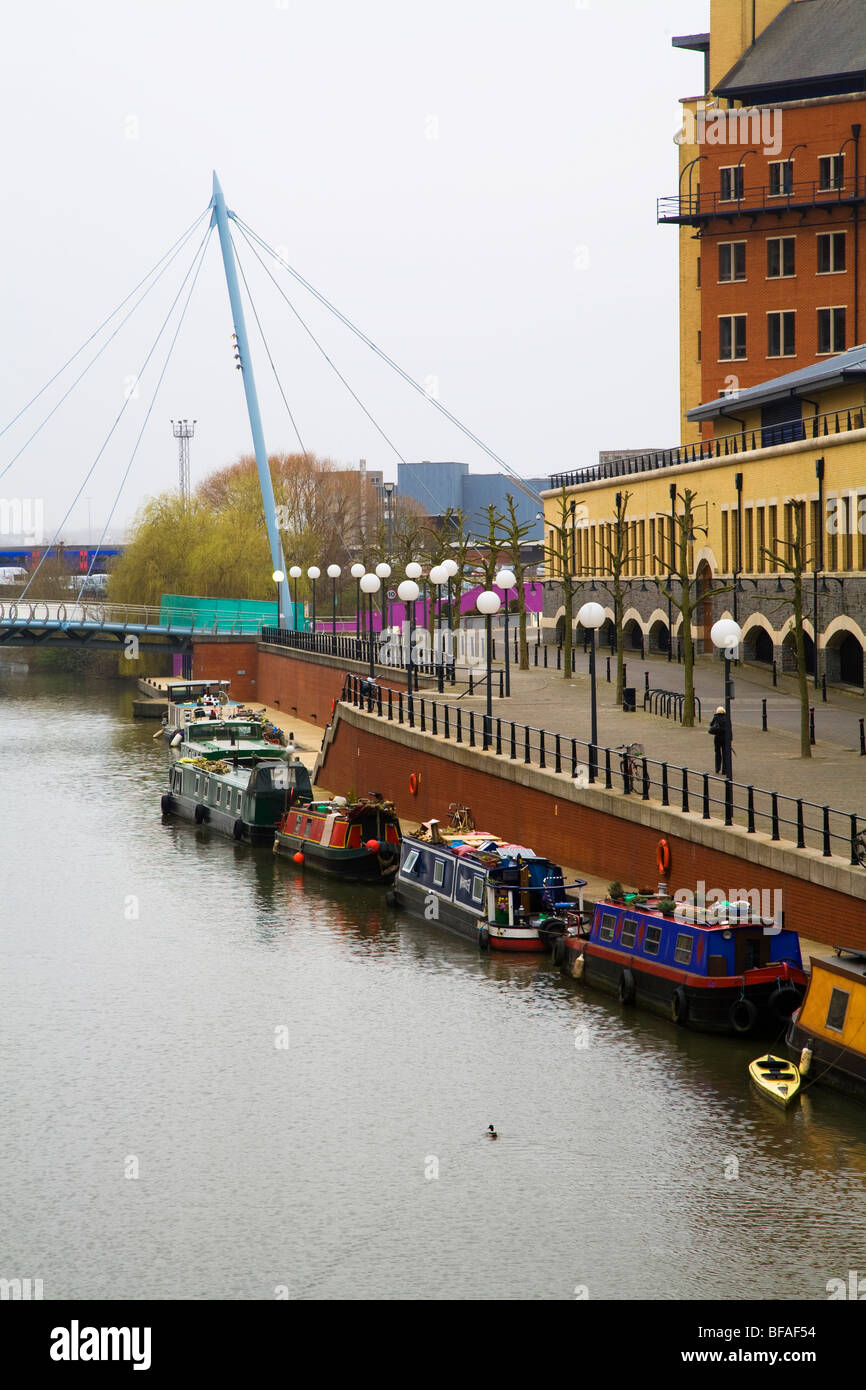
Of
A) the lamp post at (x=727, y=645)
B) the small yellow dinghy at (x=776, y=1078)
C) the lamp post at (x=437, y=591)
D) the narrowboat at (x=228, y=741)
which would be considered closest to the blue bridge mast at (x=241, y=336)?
the lamp post at (x=437, y=591)

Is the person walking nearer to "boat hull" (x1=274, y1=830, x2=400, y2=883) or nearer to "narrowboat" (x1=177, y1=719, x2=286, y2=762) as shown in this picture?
"boat hull" (x1=274, y1=830, x2=400, y2=883)

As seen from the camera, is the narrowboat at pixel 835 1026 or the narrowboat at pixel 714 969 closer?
the narrowboat at pixel 835 1026

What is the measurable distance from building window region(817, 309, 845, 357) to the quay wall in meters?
29.5

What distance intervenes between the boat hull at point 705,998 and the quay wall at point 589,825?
1436mm

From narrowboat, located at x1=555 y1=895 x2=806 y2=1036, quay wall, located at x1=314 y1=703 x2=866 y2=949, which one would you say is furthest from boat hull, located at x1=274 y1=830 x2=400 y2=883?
narrowboat, located at x1=555 y1=895 x2=806 y2=1036

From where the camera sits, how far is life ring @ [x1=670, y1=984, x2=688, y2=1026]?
82.6ft

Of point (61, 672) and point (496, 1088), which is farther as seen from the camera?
point (61, 672)

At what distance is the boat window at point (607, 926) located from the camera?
27.2 m

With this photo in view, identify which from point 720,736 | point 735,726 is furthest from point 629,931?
point 735,726

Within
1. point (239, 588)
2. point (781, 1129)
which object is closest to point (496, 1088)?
point (781, 1129)

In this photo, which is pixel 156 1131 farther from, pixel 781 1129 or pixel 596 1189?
pixel 781 1129

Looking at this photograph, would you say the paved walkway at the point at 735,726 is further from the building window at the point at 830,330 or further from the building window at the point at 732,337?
the building window at the point at 732,337

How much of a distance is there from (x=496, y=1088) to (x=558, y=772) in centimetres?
1174
